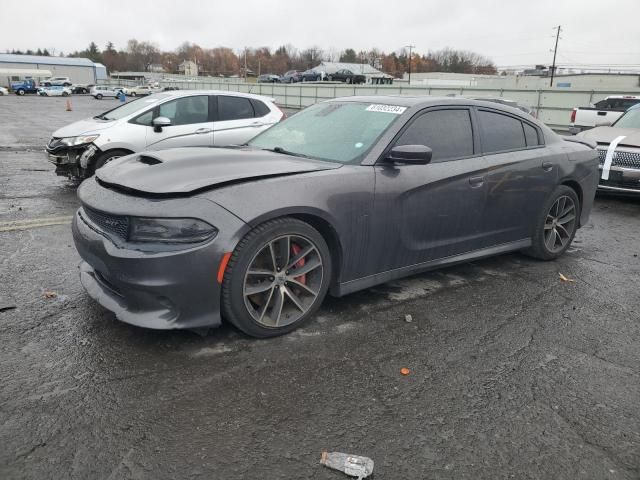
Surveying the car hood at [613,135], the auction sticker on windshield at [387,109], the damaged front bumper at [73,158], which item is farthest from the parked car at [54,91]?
the auction sticker on windshield at [387,109]

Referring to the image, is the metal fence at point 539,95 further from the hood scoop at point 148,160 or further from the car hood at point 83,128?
the hood scoop at point 148,160

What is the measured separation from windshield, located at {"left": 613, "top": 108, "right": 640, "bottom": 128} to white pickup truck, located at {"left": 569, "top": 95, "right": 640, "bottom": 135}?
5242 millimetres

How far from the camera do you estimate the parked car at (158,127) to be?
299 inches

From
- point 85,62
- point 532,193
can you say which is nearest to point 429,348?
point 532,193

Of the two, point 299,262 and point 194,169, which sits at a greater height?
point 194,169

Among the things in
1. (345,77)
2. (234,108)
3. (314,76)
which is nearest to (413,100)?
(234,108)

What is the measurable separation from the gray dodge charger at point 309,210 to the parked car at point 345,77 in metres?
56.8

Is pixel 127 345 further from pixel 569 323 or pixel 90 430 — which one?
pixel 569 323

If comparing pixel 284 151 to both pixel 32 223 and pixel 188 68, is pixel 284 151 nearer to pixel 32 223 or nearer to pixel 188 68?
pixel 32 223

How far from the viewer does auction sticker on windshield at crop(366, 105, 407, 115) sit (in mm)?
3922

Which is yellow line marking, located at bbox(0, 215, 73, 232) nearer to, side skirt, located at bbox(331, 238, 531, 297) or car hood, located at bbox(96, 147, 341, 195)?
car hood, located at bbox(96, 147, 341, 195)

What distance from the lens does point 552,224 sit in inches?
201

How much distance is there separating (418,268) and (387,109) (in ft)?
4.25

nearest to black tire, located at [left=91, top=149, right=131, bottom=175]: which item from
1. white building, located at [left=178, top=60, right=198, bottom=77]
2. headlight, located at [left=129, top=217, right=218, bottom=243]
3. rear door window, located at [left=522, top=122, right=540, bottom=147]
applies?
headlight, located at [left=129, top=217, right=218, bottom=243]
